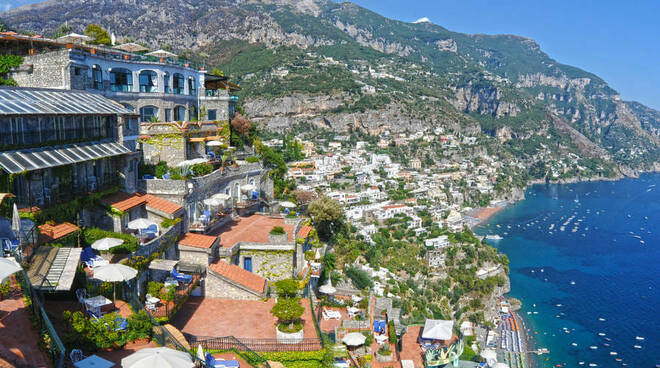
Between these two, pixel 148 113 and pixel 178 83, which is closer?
pixel 148 113

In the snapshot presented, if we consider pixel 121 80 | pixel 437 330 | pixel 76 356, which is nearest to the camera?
pixel 76 356

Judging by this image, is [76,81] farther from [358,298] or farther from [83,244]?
[358,298]

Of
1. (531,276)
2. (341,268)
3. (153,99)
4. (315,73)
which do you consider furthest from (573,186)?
(153,99)

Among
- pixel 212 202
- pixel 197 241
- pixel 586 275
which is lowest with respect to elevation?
pixel 586 275

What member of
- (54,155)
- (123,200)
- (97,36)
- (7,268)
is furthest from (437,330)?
(97,36)

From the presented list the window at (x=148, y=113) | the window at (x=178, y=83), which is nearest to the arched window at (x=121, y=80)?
the window at (x=148, y=113)

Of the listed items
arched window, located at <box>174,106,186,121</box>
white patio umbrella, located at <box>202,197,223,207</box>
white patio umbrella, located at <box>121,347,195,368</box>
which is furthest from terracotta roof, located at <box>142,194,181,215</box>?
white patio umbrella, located at <box>121,347,195,368</box>

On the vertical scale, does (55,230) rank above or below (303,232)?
above

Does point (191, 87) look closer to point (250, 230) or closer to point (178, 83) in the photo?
point (178, 83)
